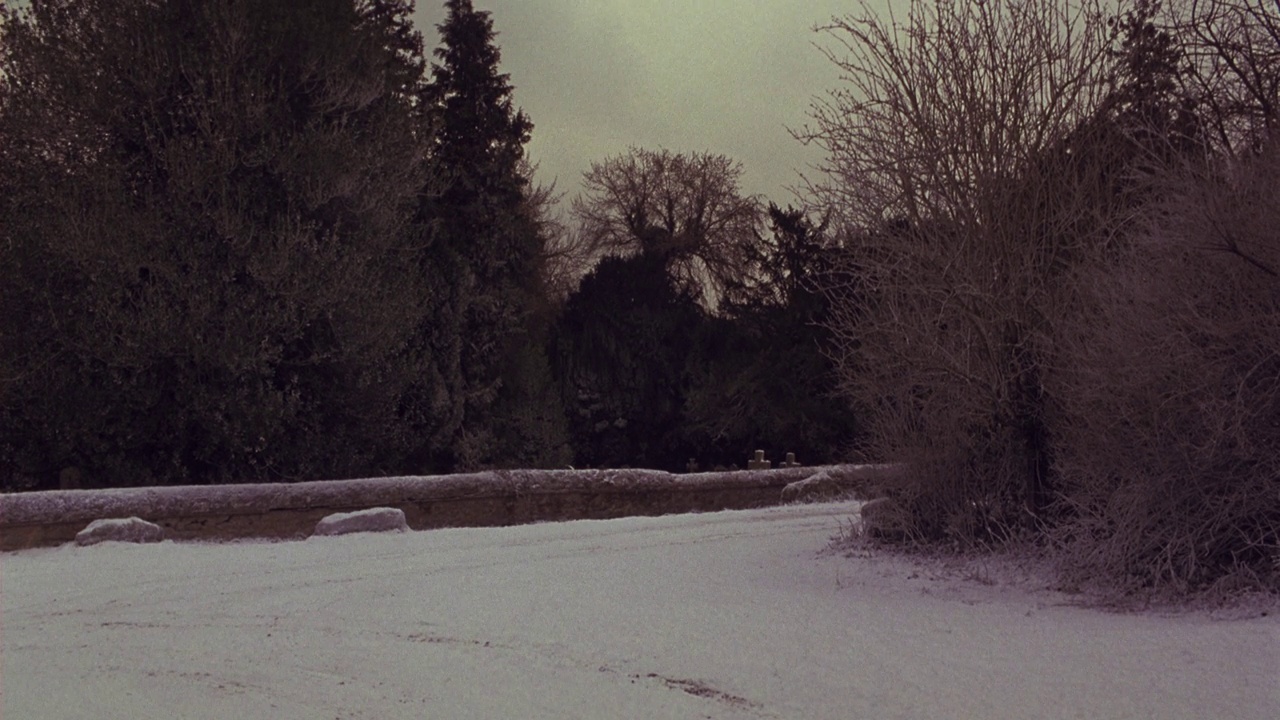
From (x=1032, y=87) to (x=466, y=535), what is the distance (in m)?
7.04

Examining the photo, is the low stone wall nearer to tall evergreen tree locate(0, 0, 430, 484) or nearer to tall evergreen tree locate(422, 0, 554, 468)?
tall evergreen tree locate(0, 0, 430, 484)

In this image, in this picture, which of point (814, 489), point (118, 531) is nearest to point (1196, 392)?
point (814, 489)

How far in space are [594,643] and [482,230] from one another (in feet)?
63.1

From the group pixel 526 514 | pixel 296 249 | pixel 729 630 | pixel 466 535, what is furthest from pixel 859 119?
pixel 296 249

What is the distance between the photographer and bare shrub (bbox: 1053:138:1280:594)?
7.66m

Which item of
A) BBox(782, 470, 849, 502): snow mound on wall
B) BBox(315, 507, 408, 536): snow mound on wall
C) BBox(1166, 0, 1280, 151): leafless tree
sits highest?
BBox(1166, 0, 1280, 151): leafless tree

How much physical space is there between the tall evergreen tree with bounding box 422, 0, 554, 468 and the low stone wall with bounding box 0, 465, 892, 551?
811 cm

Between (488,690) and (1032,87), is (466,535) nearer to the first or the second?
(488,690)

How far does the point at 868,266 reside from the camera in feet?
34.5

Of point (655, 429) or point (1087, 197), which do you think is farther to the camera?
point (655, 429)

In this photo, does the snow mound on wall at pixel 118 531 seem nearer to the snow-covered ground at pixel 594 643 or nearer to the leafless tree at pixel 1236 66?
the snow-covered ground at pixel 594 643

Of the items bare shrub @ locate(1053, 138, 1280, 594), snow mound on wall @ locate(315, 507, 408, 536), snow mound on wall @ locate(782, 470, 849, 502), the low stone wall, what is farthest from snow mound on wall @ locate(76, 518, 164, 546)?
bare shrub @ locate(1053, 138, 1280, 594)

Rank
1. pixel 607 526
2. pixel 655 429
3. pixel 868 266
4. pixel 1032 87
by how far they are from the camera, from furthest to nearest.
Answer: pixel 655 429, pixel 607 526, pixel 868 266, pixel 1032 87

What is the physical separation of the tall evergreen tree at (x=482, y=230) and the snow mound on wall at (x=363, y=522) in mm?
10829
